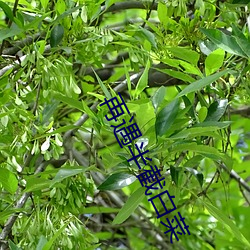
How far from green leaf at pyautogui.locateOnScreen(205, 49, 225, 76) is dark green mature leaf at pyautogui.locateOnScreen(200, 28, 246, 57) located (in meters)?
0.03

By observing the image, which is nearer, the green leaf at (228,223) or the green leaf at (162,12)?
the green leaf at (228,223)

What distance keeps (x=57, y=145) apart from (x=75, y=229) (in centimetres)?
10

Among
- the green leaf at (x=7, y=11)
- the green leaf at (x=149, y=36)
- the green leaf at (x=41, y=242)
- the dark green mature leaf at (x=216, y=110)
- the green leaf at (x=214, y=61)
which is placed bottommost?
the dark green mature leaf at (x=216, y=110)

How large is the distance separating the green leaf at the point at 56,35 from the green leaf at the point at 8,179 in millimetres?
173

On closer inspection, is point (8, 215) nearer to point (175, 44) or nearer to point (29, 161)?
point (29, 161)

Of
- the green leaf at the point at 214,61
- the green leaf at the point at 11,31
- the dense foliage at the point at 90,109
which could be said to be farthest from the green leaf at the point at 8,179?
the green leaf at the point at 214,61

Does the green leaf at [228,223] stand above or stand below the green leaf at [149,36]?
below

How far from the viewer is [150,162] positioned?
2.51 ft

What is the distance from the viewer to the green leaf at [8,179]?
773 millimetres

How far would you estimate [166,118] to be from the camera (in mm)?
744

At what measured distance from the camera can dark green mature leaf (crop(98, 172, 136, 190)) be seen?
77cm

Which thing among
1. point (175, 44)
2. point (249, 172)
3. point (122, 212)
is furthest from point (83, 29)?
point (249, 172)

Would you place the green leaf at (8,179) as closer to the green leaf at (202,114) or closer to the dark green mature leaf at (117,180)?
the dark green mature leaf at (117,180)

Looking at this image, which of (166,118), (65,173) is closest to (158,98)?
(166,118)
